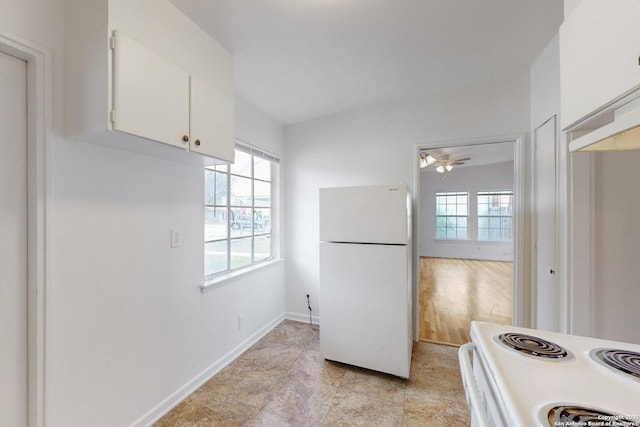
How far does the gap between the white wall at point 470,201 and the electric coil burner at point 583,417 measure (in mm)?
7240

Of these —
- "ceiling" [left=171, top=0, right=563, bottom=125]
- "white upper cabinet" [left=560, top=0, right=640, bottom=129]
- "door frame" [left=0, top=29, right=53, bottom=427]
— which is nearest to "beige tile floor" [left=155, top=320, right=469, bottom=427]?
"door frame" [left=0, top=29, right=53, bottom=427]

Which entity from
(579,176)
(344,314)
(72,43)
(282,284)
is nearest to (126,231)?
(72,43)

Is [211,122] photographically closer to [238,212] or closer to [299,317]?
[238,212]

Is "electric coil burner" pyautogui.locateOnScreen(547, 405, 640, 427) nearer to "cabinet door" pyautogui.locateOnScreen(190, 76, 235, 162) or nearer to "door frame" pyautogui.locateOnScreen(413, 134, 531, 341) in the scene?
"cabinet door" pyautogui.locateOnScreen(190, 76, 235, 162)

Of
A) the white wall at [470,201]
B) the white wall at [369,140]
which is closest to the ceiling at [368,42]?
the white wall at [369,140]

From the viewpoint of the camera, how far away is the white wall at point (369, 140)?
2.55m

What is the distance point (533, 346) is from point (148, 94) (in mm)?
1822

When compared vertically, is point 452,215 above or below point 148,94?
below

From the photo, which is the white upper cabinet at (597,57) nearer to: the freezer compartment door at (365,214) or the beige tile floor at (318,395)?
the freezer compartment door at (365,214)

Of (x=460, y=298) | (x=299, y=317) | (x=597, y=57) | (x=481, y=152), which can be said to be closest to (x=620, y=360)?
(x=597, y=57)

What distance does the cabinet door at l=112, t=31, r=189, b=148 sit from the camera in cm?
117

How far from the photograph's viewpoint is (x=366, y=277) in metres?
2.21

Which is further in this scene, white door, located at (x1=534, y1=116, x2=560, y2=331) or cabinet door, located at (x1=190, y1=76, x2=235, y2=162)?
white door, located at (x1=534, y1=116, x2=560, y2=331)

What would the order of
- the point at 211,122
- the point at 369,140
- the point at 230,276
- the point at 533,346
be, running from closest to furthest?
the point at 533,346 < the point at 211,122 < the point at 230,276 < the point at 369,140
